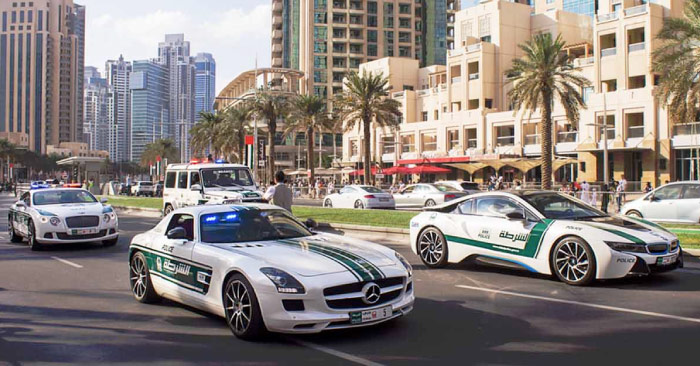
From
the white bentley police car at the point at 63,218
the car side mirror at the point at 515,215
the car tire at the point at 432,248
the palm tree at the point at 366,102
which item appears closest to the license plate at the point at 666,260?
the car side mirror at the point at 515,215

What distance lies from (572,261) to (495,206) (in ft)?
5.65

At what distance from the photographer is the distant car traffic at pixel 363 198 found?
29.3 metres

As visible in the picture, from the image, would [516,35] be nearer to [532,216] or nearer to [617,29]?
[617,29]

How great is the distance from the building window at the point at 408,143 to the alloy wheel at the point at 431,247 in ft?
178

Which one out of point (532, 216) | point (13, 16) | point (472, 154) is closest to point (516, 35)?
point (472, 154)

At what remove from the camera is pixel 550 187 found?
37375 millimetres

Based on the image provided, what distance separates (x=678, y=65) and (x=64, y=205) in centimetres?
2876

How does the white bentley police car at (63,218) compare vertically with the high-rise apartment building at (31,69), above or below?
below

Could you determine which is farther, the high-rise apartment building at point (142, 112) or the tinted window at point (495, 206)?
the high-rise apartment building at point (142, 112)

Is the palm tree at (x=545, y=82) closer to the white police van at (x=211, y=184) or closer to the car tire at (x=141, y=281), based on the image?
the white police van at (x=211, y=184)

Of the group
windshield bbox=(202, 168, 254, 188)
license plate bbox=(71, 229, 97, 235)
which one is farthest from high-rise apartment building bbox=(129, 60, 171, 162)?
license plate bbox=(71, 229, 97, 235)

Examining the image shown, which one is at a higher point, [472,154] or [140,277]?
[472,154]

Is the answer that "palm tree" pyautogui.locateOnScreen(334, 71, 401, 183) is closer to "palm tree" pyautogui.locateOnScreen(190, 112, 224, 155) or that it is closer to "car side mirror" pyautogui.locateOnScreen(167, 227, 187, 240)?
"palm tree" pyautogui.locateOnScreen(190, 112, 224, 155)

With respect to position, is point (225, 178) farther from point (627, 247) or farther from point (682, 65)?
point (682, 65)
